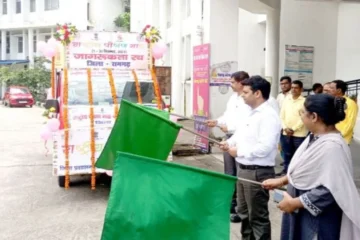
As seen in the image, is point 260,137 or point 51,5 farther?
point 51,5

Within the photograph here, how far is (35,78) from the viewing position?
116ft

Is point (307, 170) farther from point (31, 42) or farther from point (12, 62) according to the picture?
point (12, 62)

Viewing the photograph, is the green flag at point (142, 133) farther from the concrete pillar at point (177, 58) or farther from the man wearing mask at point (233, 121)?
the concrete pillar at point (177, 58)

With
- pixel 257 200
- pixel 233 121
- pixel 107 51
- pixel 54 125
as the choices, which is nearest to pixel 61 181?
pixel 54 125

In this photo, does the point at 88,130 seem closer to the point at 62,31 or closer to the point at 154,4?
the point at 62,31

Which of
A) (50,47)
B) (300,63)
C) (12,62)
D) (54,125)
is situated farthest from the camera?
(12,62)

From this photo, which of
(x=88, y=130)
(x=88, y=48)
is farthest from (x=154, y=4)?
(x=88, y=130)

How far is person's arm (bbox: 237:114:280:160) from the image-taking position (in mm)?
3980

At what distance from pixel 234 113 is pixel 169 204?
2.73 metres

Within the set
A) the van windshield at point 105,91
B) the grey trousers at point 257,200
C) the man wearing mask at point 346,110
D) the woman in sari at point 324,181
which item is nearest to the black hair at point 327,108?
the woman in sari at point 324,181

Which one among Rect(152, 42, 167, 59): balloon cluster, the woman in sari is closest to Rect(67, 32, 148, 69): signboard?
Rect(152, 42, 167, 59): balloon cluster

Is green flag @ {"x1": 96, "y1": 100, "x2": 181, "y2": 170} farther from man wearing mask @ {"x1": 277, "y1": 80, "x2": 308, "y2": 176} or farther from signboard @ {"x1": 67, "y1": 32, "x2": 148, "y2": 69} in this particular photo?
signboard @ {"x1": 67, "y1": 32, "x2": 148, "y2": 69}

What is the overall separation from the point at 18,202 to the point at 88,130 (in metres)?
1.47

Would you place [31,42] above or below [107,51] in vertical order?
above
